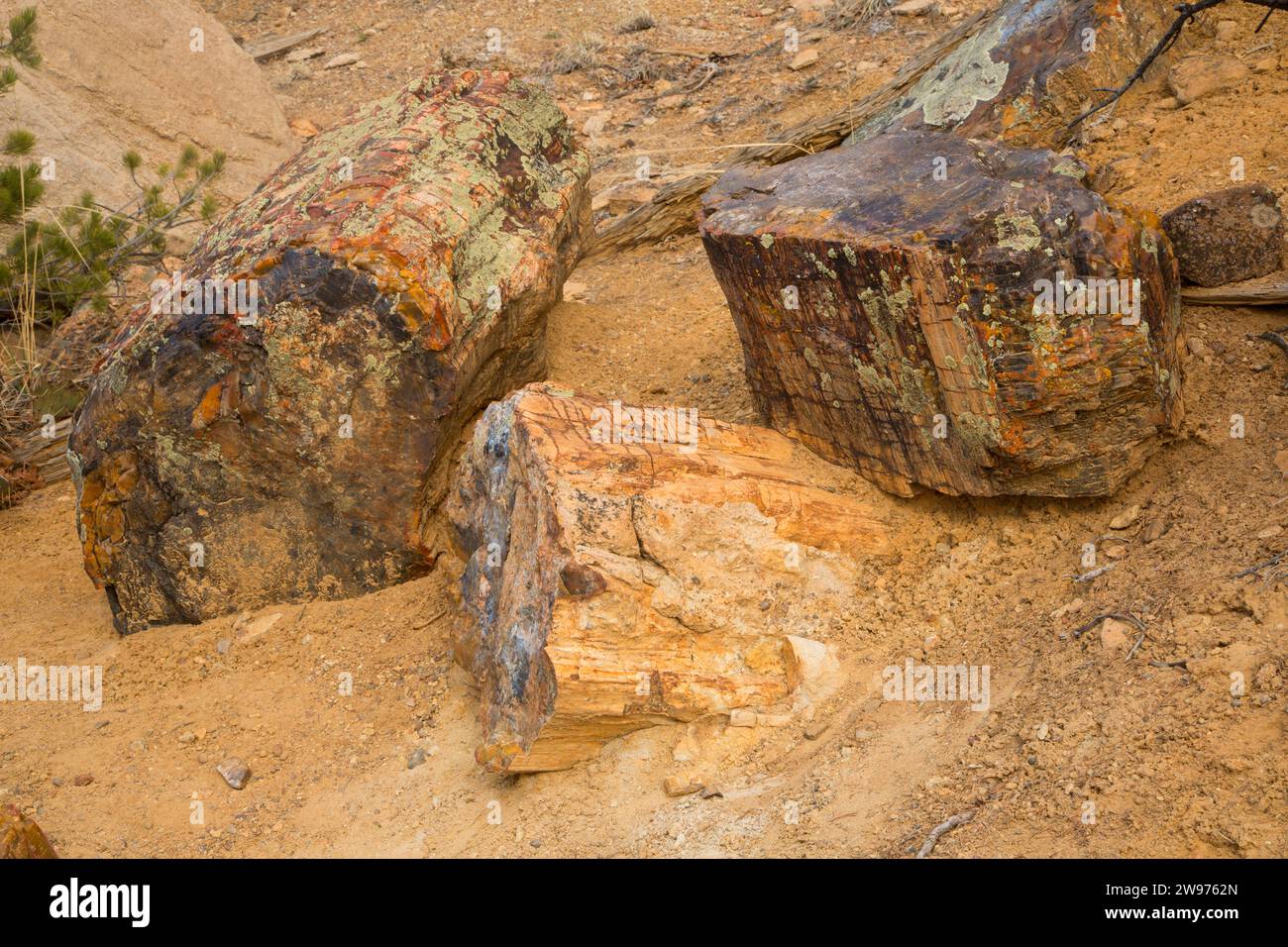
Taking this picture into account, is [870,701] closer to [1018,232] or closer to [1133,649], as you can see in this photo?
[1133,649]

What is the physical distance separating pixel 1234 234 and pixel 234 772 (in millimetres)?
4243

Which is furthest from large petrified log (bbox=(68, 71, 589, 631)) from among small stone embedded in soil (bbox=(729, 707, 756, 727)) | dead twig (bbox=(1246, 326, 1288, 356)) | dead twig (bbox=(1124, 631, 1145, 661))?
dead twig (bbox=(1246, 326, 1288, 356))

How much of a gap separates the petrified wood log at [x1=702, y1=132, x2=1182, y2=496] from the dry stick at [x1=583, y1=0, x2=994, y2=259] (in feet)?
9.40

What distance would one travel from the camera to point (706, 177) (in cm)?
758

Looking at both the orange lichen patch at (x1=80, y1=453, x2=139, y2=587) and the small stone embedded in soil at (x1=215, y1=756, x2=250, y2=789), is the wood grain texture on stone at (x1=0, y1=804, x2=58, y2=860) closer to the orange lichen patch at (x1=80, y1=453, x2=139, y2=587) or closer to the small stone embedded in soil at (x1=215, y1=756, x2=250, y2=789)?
the small stone embedded in soil at (x1=215, y1=756, x2=250, y2=789)

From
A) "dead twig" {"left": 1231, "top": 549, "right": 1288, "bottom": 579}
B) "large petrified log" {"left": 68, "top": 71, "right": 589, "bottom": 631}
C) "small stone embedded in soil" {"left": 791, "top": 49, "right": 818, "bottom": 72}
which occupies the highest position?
"small stone embedded in soil" {"left": 791, "top": 49, "right": 818, "bottom": 72}

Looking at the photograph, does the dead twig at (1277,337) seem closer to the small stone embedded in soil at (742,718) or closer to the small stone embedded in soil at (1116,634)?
the small stone embedded in soil at (1116,634)

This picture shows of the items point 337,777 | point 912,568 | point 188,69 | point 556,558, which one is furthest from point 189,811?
Answer: point 188,69

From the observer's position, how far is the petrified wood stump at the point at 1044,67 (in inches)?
232

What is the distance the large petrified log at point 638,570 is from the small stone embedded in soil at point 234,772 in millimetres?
925

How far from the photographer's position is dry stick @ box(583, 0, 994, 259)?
7.32m

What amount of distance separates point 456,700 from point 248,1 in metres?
11.2

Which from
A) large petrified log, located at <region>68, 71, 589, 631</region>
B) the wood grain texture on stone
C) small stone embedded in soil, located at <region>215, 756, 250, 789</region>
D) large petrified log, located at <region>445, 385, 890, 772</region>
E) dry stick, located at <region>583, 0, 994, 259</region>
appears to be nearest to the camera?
the wood grain texture on stone

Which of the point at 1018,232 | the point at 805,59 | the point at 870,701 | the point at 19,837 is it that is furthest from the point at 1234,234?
the point at 805,59
